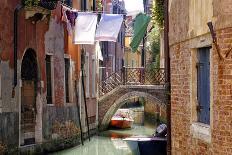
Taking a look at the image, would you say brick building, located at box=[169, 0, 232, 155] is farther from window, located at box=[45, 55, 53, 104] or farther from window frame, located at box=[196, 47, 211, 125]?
window, located at box=[45, 55, 53, 104]

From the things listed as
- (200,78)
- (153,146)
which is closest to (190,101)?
(200,78)

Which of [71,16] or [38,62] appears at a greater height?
[71,16]

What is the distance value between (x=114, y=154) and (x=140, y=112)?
19632 mm

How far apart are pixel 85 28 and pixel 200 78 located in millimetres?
9366

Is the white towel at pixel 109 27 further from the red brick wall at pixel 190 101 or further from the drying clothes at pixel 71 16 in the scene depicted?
the red brick wall at pixel 190 101

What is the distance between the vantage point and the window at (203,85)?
243 inches

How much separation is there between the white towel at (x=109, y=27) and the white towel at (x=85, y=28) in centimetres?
19

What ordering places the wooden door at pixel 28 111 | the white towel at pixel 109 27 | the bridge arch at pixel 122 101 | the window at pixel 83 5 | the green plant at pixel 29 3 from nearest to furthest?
the green plant at pixel 29 3, the wooden door at pixel 28 111, the white towel at pixel 109 27, the window at pixel 83 5, the bridge arch at pixel 122 101

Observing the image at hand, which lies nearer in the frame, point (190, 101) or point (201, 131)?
point (201, 131)

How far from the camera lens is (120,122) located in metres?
24.1

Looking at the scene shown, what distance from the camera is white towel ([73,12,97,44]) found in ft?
49.9

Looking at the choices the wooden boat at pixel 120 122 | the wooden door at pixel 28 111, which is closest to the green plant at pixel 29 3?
the wooden door at pixel 28 111

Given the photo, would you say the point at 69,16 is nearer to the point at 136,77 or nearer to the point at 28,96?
the point at 28,96

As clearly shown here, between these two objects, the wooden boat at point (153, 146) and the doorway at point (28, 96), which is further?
the doorway at point (28, 96)
